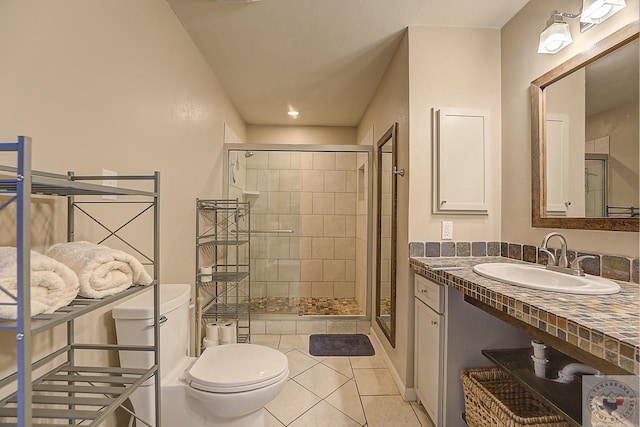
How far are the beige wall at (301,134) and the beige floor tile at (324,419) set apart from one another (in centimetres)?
318

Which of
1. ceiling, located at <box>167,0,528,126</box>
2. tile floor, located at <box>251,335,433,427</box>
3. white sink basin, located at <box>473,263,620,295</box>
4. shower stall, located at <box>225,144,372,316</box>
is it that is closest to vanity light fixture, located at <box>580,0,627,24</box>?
ceiling, located at <box>167,0,528,126</box>

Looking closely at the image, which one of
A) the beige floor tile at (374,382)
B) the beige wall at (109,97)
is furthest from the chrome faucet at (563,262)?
the beige wall at (109,97)

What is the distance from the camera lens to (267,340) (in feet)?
9.43

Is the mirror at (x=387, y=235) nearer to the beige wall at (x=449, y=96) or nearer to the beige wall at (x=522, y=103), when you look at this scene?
the beige wall at (x=449, y=96)

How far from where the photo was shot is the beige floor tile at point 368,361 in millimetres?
2393

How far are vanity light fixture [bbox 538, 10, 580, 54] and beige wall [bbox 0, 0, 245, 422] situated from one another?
1998 mm

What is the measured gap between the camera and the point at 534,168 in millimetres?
1680

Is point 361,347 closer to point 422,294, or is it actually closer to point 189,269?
point 422,294

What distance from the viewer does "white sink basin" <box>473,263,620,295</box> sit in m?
1.08

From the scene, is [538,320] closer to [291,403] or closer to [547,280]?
[547,280]

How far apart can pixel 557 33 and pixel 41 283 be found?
2.16 metres

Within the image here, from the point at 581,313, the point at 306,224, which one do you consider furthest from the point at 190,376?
the point at 306,224

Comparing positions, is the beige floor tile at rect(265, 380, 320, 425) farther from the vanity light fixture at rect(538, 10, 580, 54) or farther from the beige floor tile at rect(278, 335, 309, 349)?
the vanity light fixture at rect(538, 10, 580, 54)

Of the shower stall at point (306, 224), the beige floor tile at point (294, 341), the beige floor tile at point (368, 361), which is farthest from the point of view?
the shower stall at point (306, 224)
